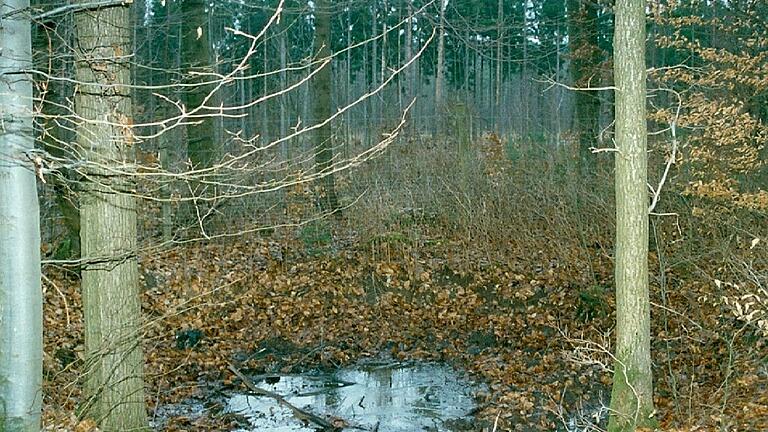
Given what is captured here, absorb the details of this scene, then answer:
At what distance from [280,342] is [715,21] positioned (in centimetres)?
758

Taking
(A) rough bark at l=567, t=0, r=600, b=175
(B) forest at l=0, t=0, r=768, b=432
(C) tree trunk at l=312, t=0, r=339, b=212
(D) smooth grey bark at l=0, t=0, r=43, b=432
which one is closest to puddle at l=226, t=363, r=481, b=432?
(B) forest at l=0, t=0, r=768, b=432

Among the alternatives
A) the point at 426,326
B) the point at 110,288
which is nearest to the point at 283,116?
the point at 426,326

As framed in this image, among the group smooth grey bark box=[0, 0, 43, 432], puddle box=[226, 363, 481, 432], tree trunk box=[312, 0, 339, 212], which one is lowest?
puddle box=[226, 363, 481, 432]

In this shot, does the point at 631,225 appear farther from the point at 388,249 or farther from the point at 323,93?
the point at 323,93

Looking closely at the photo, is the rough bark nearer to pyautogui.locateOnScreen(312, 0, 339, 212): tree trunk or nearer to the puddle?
pyautogui.locateOnScreen(312, 0, 339, 212): tree trunk

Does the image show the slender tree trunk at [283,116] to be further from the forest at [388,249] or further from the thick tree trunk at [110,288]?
the thick tree trunk at [110,288]

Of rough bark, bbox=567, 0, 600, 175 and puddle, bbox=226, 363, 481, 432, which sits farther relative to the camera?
rough bark, bbox=567, 0, 600, 175

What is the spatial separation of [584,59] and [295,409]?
1046 centimetres

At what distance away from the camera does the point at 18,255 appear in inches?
194

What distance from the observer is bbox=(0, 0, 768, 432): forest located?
5.10m

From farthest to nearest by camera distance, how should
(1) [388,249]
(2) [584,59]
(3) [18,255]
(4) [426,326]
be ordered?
(2) [584,59] < (1) [388,249] < (4) [426,326] < (3) [18,255]

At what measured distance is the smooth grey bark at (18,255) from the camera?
15.4 ft

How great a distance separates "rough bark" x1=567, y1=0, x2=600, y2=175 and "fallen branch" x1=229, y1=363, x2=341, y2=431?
8.67 meters

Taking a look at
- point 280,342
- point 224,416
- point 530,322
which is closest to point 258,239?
point 280,342
